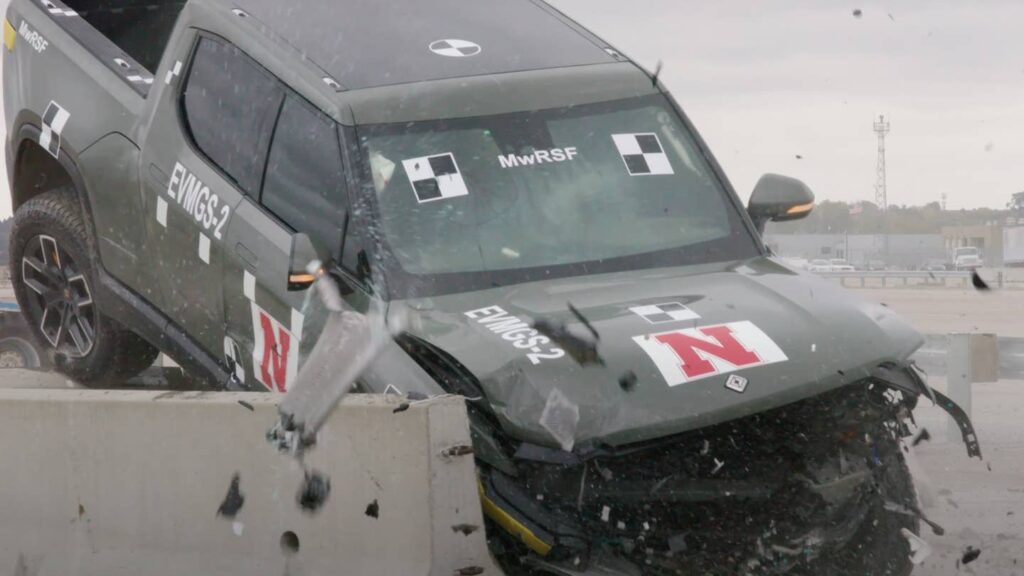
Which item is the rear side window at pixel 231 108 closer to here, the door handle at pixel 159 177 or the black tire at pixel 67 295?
the door handle at pixel 159 177

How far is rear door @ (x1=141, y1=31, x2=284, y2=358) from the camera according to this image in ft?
21.2

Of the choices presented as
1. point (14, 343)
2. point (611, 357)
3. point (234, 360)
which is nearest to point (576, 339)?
point (611, 357)

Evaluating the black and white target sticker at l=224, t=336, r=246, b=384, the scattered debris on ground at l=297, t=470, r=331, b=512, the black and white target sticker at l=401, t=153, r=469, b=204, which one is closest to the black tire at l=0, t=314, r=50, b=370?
the black and white target sticker at l=224, t=336, r=246, b=384

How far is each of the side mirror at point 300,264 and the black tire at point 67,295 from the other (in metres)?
2.13

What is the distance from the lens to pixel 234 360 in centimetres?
630

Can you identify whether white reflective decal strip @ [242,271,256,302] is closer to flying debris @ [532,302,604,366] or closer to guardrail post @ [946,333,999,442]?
flying debris @ [532,302,604,366]

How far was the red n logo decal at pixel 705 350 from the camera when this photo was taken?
4730mm

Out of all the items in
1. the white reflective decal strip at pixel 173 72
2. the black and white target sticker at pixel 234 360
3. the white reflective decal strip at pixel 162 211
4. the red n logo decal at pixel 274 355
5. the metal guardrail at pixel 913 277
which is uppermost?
the white reflective decal strip at pixel 173 72

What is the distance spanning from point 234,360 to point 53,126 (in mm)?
2167

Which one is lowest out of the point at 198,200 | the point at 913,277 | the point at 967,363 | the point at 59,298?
the point at 913,277

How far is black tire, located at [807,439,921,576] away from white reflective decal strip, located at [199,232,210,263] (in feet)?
9.35

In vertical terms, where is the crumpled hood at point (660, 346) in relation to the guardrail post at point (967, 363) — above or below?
above

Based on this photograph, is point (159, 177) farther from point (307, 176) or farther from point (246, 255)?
point (307, 176)

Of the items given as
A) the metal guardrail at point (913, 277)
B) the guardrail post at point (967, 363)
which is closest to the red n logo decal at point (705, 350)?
the guardrail post at point (967, 363)
